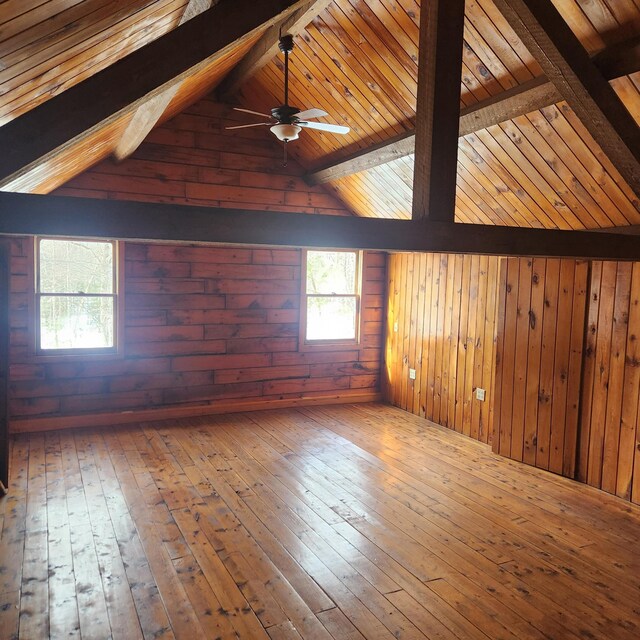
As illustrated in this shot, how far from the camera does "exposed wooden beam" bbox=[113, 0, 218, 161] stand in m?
2.80

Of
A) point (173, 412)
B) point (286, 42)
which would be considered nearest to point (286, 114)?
point (286, 42)

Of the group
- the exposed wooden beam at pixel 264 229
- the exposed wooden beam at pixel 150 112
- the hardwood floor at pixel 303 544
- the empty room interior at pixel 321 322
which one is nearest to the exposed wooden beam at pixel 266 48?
the empty room interior at pixel 321 322

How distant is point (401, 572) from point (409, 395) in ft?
12.4

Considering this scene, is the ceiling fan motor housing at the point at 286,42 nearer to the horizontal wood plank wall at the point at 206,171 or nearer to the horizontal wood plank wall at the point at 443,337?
the horizontal wood plank wall at the point at 206,171

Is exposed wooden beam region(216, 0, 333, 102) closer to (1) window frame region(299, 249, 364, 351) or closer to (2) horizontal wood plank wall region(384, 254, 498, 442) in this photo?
(1) window frame region(299, 249, 364, 351)

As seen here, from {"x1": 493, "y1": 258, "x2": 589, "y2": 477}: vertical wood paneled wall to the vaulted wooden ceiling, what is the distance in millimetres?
485

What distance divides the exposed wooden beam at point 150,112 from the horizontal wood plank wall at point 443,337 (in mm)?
3363

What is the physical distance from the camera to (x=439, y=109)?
276cm

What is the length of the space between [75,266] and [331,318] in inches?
120

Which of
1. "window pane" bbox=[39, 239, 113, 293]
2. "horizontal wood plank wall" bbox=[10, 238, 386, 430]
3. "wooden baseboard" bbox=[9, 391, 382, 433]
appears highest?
"window pane" bbox=[39, 239, 113, 293]

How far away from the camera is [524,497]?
165 inches

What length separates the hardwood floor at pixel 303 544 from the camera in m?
2.63

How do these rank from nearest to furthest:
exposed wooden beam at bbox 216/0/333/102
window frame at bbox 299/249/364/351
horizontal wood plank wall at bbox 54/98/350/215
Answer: exposed wooden beam at bbox 216/0/333/102
horizontal wood plank wall at bbox 54/98/350/215
window frame at bbox 299/249/364/351

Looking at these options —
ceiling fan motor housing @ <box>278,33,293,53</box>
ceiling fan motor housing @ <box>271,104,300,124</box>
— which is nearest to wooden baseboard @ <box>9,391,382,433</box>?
ceiling fan motor housing @ <box>271,104,300,124</box>
